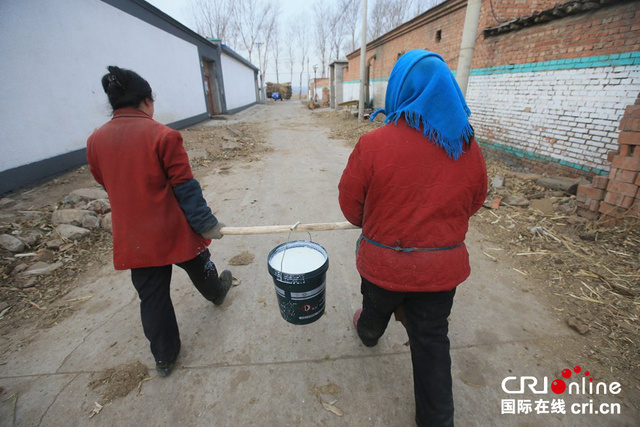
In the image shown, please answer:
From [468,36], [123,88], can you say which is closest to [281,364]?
[123,88]

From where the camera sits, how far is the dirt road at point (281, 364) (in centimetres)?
187

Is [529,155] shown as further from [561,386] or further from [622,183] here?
[561,386]

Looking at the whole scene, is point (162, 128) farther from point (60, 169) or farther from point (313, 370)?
point (60, 169)

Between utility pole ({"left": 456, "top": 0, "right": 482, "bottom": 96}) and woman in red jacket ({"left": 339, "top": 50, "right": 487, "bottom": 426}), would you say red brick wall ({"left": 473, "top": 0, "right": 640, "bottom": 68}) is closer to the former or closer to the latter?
utility pole ({"left": 456, "top": 0, "right": 482, "bottom": 96})

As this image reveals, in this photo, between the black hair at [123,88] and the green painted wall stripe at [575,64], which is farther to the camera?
the green painted wall stripe at [575,64]

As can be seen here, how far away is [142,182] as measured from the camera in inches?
71.6

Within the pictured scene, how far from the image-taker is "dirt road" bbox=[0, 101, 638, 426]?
6.12ft

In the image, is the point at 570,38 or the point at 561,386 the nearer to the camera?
the point at 561,386

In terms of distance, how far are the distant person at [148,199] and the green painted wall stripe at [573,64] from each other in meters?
6.31

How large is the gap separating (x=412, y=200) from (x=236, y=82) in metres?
23.6

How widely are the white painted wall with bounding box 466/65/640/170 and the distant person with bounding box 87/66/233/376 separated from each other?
607 centimetres

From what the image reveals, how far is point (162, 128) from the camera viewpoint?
1845mm

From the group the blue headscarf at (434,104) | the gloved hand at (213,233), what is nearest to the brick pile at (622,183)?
the blue headscarf at (434,104)

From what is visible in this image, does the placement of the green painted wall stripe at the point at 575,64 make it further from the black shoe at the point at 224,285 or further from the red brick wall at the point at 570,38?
the black shoe at the point at 224,285
